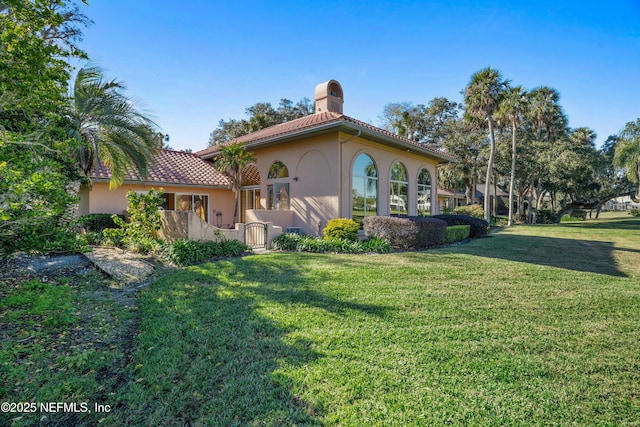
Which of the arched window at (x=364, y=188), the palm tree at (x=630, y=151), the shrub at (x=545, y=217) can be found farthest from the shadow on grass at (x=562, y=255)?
the shrub at (x=545, y=217)

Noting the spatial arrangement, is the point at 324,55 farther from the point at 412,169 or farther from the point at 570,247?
the point at 570,247

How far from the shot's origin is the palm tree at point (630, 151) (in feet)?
86.8

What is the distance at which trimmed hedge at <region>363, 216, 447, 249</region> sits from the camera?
11906 mm

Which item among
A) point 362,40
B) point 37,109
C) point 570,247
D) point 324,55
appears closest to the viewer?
point 37,109

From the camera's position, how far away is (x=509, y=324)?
465 centimetres

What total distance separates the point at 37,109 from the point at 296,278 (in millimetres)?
6449

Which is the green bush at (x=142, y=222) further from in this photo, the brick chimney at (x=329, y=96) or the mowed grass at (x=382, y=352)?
the brick chimney at (x=329, y=96)

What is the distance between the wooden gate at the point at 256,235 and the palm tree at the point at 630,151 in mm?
32585

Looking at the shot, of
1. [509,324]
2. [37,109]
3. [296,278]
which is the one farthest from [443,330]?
[37,109]

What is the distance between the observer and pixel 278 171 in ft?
51.2

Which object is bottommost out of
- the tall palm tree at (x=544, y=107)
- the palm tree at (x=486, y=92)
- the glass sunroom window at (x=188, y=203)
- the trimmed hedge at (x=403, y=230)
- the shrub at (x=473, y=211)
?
the trimmed hedge at (x=403, y=230)

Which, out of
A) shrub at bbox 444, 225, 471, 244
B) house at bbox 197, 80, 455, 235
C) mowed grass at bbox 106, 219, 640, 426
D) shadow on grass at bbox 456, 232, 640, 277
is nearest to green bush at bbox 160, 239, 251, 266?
mowed grass at bbox 106, 219, 640, 426

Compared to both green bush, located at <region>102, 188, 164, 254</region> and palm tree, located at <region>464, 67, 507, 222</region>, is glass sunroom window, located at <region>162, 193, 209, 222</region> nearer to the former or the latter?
green bush, located at <region>102, 188, 164, 254</region>

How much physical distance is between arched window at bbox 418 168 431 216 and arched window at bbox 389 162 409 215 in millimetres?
1546
